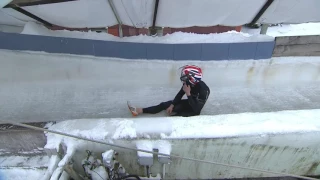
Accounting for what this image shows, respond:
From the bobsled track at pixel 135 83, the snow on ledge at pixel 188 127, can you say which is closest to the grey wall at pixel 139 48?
the bobsled track at pixel 135 83

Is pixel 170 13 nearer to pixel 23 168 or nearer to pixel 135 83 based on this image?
pixel 135 83

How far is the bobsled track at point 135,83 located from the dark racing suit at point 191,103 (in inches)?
14.3

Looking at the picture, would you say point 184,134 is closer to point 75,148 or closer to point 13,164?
point 75,148

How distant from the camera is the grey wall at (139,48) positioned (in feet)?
11.0

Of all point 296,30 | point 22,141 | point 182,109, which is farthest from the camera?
point 296,30

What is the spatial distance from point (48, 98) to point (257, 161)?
→ 2829 millimetres

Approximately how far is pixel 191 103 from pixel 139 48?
48.5 inches

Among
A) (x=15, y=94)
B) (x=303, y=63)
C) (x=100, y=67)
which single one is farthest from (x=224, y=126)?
(x=15, y=94)

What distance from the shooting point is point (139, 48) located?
3.42 m

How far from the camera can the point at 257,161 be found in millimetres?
2393

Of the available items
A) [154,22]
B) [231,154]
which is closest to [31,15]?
[154,22]

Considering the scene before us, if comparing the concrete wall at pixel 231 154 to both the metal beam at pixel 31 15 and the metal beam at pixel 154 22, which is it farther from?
the metal beam at pixel 31 15

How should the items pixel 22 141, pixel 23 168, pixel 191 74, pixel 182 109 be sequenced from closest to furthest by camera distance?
pixel 23 168 < pixel 22 141 < pixel 191 74 < pixel 182 109

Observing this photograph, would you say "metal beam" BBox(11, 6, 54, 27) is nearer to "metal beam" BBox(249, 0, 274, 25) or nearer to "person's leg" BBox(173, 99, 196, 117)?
"person's leg" BBox(173, 99, 196, 117)
